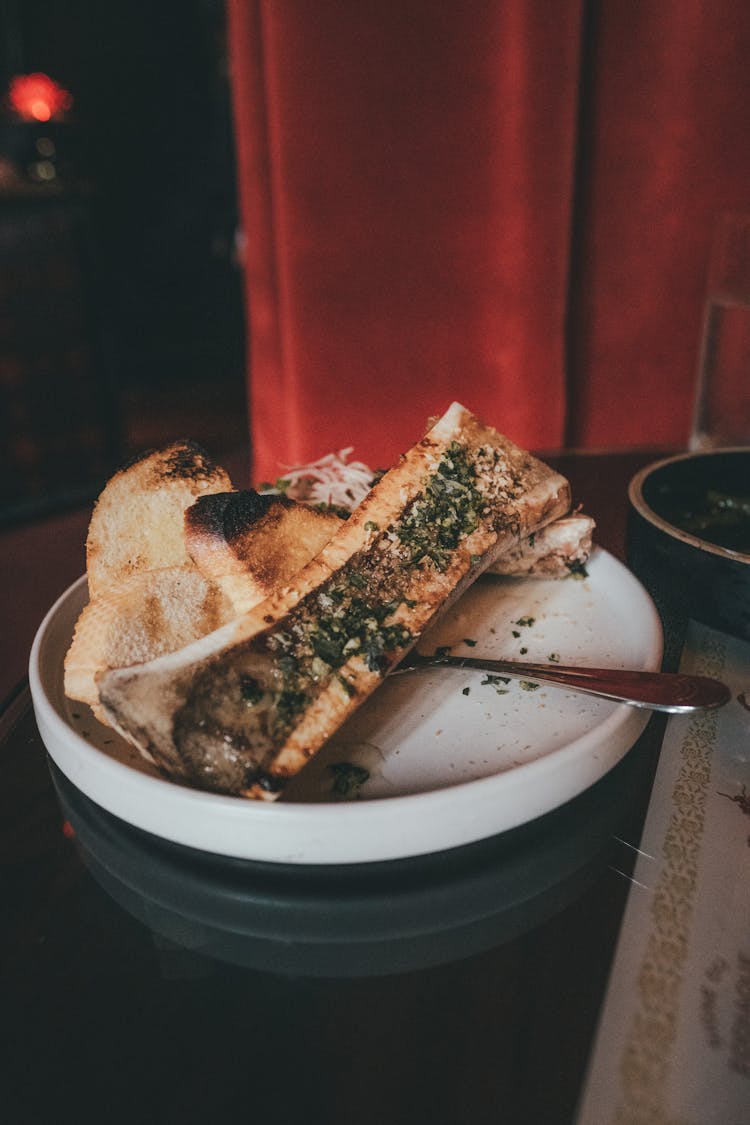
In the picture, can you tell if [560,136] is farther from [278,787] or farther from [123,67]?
[123,67]

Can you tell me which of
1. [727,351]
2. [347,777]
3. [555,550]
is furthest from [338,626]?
[727,351]

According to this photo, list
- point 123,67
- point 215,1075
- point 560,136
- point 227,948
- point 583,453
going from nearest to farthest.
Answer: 1. point 215,1075
2. point 227,948
3. point 583,453
4. point 560,136
5. point 123,67

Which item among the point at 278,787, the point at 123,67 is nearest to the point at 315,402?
the point at 278,787

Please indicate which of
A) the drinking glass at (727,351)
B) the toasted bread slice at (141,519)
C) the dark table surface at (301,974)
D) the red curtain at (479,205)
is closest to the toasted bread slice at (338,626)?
the dark table surface at (301,974)

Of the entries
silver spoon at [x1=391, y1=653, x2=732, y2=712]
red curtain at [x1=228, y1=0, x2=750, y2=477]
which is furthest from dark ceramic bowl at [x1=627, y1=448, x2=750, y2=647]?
red curtain at [x1=228, y1=0, x2=750, y2=477]

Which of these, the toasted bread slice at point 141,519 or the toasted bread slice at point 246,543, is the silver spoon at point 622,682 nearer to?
the toasted bread slice at point 246,543

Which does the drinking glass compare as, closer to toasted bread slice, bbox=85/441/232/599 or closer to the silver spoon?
the silver spoon

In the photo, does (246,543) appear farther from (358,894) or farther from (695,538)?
(695,538)
